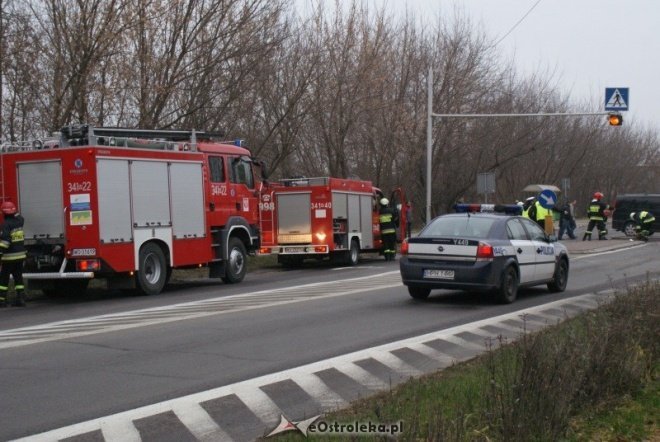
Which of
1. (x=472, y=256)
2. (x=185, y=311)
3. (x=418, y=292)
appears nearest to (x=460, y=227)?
(x=472, y=256)

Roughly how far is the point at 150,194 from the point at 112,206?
119cm

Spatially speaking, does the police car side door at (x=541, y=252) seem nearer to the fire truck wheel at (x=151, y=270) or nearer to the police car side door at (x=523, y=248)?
the police car side door at (x=523, y=248)

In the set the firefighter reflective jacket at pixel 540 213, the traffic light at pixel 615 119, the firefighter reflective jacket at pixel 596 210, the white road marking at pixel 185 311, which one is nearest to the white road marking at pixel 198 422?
the white road marking at pixel 185 311

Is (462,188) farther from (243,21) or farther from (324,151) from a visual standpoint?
(243,21)

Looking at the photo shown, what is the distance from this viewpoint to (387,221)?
2744 cm

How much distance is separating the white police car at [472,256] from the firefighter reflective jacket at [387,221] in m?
12.0

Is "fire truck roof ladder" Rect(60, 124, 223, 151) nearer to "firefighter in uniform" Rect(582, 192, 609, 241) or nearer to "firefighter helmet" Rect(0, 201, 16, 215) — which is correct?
"firefighter helmet" Rect(0, 201, 16, 215)

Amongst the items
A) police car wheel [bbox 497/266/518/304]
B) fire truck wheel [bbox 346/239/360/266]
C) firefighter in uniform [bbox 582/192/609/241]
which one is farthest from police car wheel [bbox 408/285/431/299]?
firefighter in uniform [bbox 582/192/609/241]

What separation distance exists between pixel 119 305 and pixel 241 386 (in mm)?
8130

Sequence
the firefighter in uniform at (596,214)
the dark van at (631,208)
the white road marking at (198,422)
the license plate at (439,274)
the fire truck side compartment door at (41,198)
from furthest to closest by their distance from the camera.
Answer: the dark van at (631,208)
the firefighter in uniform at (596,214)
the fire truck side compartment door at (41,198)
the license plate at (439,274)
the white road marking at (198,422)

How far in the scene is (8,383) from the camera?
26.8ft

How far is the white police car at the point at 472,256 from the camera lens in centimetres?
1393

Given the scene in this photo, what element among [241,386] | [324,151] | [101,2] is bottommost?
[241,386]

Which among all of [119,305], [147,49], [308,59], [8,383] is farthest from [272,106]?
[8,383]
